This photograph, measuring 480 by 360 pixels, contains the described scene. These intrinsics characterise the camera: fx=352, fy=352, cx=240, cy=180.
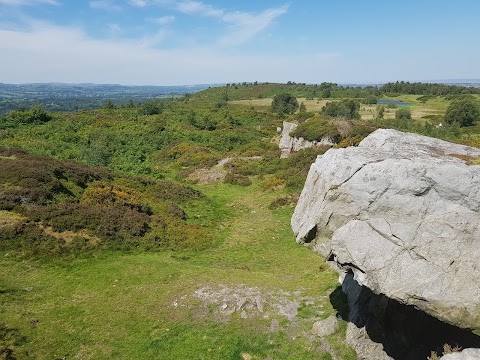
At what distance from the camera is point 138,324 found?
613 inches

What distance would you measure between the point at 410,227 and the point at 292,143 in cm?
4359

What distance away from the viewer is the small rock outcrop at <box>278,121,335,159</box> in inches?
1890

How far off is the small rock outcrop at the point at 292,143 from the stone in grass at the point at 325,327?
3437 cm

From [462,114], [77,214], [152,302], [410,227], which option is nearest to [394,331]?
[410,227]

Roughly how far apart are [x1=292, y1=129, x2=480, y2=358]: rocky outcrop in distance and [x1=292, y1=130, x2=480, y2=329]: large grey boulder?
0.02 m

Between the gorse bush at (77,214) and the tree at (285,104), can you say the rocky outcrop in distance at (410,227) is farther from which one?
the tree at (285,104)

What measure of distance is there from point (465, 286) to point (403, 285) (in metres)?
1.57

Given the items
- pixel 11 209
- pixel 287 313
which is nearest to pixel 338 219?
pixel 287 313

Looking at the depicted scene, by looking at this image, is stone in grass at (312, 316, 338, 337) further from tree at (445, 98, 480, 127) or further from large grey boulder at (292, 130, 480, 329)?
tree at (445, 98, 480, 127)

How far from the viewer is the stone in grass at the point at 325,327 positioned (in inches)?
575

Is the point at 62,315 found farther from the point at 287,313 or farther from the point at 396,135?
the point at 396,135

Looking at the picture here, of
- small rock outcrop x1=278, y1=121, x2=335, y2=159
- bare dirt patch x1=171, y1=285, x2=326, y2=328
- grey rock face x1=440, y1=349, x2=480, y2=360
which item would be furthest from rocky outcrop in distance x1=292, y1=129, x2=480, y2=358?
small rock outcrop x1=278, y1=121, x2=335, y2=159

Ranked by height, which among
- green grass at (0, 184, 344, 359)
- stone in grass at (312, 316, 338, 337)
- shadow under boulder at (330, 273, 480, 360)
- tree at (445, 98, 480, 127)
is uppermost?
tree at (445, 98, 480, 127)

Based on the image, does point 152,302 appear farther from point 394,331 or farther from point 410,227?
point 410,227
